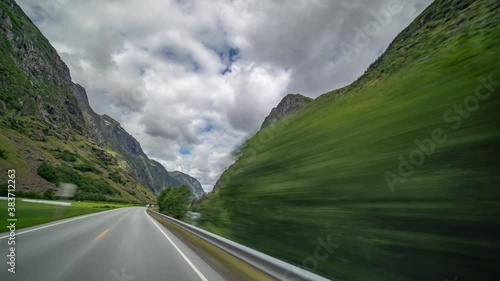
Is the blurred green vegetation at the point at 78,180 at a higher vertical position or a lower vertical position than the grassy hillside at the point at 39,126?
lower

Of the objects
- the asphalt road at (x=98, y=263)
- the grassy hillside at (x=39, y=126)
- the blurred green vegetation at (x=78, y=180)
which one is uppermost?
the grassy hillside at (x=39, y=126)

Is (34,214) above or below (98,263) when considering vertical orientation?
above

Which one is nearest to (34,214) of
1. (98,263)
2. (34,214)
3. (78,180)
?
(34,214)

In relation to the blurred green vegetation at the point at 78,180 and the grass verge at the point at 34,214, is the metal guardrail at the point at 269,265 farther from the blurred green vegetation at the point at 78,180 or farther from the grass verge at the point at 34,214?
the blurred green vegetation at the point at 78,180

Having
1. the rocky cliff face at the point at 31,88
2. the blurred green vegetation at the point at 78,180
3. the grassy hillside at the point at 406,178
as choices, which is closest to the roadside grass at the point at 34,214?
the grassy hillside at the point at 406,178

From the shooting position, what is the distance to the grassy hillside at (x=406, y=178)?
270 cm

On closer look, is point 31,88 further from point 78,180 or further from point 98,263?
point 98,263

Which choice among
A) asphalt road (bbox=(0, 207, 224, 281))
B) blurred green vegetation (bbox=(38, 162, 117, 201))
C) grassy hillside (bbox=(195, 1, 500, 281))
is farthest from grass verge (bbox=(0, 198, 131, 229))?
blurred green vegetation (bbox=(38, 162, 117, 201))

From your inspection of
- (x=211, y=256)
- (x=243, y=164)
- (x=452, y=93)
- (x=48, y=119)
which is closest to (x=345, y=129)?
(x=452, y=93)

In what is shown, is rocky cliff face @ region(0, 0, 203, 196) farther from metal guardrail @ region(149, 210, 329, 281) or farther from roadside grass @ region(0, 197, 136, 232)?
metal guardrail @ region(149, 210, 329, 281)

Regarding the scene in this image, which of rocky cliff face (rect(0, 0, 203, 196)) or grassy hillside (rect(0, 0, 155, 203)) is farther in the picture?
rocky cliff face (rect(0, 0, 203, 196))

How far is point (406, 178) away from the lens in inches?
131

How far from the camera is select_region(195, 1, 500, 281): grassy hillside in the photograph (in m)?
2.70

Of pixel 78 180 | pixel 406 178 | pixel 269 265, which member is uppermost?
pixel 78 180
